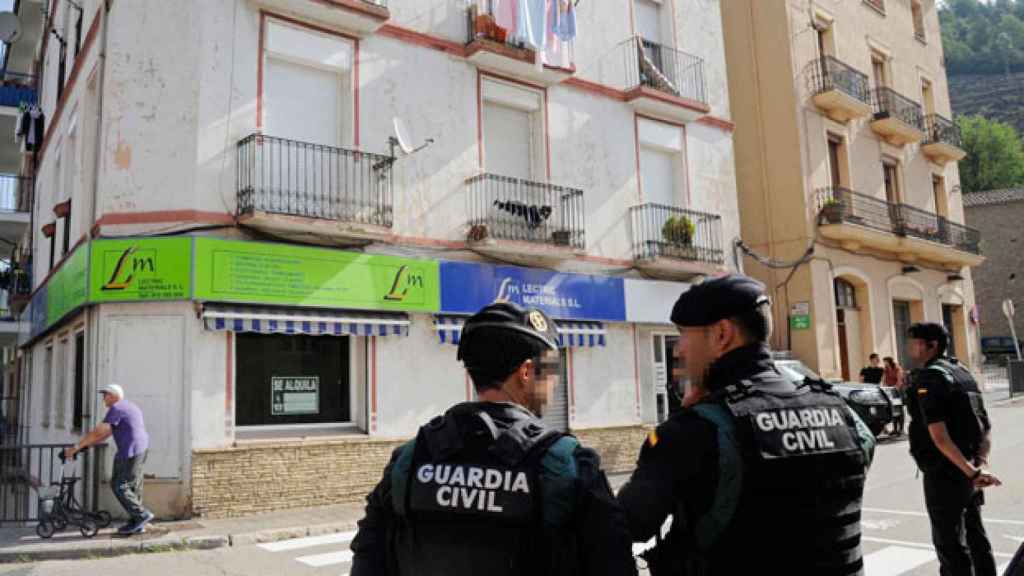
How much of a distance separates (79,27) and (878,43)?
914 inches

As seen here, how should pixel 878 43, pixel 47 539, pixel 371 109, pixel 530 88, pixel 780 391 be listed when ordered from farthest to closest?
pixel 878 43, pixel 530 88, pixel 371 109, pixel 47 539, pixel 780 391

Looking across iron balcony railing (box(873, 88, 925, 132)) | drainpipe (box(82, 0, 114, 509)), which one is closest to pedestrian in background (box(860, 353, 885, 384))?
iron balcony railing (box(873, 88, 925, 132))

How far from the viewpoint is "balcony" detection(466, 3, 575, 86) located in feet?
45.5

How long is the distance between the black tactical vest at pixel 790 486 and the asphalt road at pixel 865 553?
4.93m

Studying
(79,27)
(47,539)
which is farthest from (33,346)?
→ (47,539)

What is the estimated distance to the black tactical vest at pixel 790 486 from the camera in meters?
2.23

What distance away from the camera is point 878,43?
2542 centimetres

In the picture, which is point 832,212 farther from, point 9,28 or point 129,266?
point 9,28

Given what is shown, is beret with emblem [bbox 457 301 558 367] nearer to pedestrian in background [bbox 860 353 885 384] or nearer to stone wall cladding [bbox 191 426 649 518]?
stone wall cladding [bbox 191 426 649 518]

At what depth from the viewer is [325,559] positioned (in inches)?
316

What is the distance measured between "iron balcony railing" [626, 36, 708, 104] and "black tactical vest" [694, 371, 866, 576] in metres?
14.8

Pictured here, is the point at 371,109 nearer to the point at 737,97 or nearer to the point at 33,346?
the point at 33,346

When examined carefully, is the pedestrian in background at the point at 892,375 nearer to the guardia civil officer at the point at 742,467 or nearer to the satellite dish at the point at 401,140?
the satellite dish at the point at 401,140

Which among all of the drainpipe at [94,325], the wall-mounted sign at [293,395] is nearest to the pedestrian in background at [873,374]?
the wall-mounted sign at [293,395]
